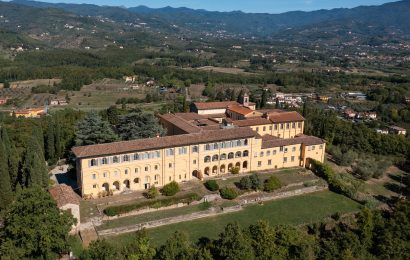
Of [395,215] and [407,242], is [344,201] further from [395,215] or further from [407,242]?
[407,242]

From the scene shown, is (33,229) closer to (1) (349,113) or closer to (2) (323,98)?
(1) (349,113)

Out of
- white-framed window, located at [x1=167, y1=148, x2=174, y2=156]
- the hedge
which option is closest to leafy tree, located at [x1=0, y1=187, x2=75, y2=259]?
the hedge

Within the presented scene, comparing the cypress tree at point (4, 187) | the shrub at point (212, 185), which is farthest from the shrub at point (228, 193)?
the cypress tree at point (4, 187)

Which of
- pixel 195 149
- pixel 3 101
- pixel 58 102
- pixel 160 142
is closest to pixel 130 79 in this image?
pixel 58 102

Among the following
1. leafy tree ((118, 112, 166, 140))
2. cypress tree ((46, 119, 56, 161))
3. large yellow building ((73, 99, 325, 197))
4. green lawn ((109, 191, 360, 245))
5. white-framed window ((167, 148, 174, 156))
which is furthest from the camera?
cypress tree ((46, 119, 56, 161))

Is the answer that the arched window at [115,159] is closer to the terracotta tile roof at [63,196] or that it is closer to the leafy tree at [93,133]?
the terracotta tile roof at [63,196]

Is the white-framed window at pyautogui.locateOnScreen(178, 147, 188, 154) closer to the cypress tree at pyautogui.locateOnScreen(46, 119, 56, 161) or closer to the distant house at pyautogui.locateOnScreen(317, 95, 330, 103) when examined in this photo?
the cypress tree at pyautogui.locateOnScreen(46, 119, 56, 161)
